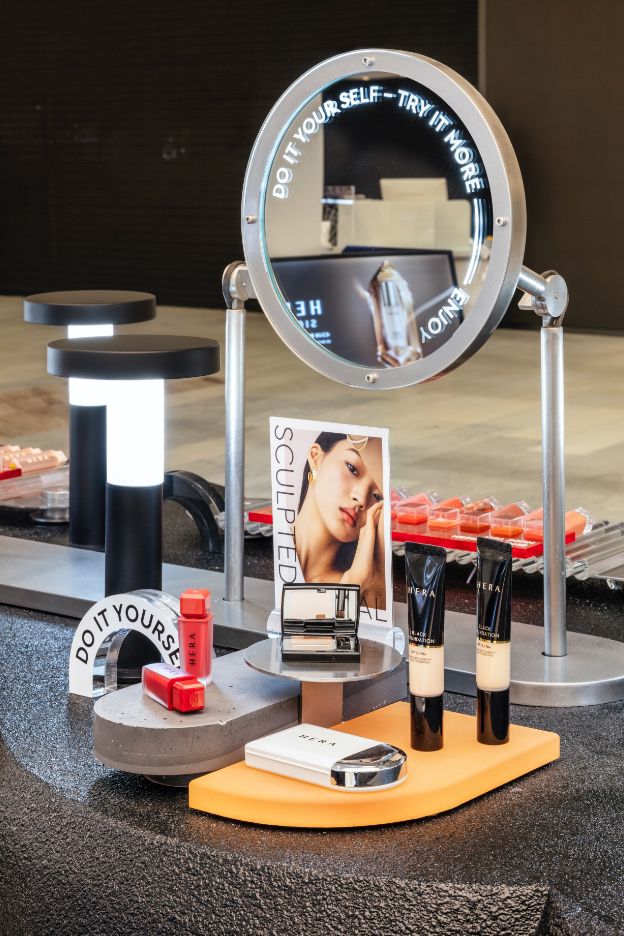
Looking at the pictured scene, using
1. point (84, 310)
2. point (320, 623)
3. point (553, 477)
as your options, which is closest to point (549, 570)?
point (553, 477)

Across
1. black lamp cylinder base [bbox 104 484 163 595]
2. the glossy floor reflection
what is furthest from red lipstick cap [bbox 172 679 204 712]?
the glossy floor reflection

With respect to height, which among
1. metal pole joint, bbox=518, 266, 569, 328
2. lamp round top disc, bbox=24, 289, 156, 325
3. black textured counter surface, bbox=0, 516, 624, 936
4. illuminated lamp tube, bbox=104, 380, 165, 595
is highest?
lamp round top disc, bbox=24, 289, 156, 325

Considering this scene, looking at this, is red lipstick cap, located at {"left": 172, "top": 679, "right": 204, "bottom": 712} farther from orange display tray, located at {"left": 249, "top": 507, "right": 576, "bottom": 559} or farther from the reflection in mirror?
orange display tray, located at {"left": 249, "top": 507, "right": 576, "bottom": 559}

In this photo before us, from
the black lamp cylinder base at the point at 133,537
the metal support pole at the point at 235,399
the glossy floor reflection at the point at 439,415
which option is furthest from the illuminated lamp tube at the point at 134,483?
the glossy floor reflection at the point at 439,415

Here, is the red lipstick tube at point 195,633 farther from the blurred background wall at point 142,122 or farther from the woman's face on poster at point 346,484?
the blurred background wall at point 142,122

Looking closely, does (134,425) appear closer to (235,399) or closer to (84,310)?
(235,399)

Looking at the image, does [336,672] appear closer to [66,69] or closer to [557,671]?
[557,671]

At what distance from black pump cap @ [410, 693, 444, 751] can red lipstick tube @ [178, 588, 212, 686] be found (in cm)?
27

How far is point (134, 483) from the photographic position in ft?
6.99

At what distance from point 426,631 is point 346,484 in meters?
0.37

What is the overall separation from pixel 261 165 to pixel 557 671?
0.89 m

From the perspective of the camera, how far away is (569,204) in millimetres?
10422

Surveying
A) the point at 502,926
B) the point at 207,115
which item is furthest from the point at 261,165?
the point at 207,115

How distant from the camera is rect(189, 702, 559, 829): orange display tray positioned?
1546 millimetres
